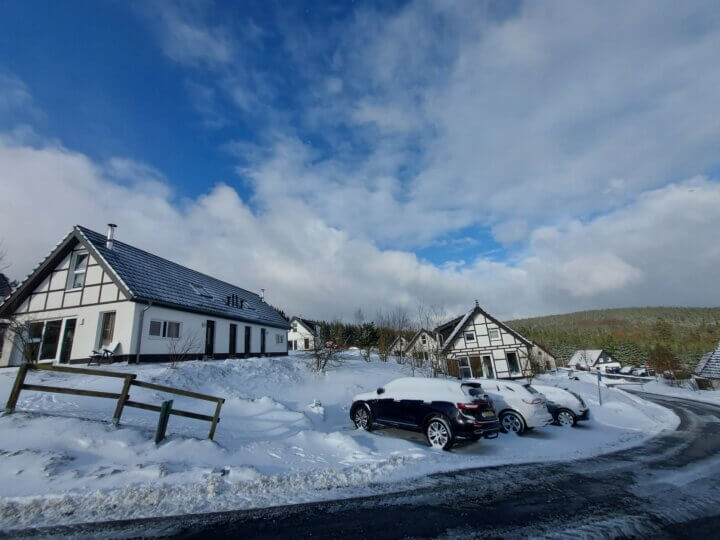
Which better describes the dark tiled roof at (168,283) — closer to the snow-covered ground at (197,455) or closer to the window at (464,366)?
the snow-covered ground at (197,455)

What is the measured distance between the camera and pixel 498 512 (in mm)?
4832

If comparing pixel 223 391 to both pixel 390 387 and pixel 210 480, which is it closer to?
pixel 390 387

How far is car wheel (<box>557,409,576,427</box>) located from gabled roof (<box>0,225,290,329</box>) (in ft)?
62.3

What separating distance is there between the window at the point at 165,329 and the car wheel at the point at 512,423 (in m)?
16.6

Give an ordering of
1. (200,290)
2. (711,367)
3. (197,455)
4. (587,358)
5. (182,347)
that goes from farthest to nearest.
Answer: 1. (587,358)
2. (711,367)
3. (200,290)
4. (182,347)
5. (197,455)

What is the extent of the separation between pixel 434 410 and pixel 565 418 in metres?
7.45

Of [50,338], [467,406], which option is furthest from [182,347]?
[467,406]

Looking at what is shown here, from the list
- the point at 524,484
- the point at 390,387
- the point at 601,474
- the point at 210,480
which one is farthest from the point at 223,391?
the point at 601,474

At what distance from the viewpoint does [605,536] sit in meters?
4.16

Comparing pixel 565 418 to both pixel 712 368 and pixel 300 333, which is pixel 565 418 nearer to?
pixel 712 368

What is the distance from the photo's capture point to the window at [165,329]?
17.4 m

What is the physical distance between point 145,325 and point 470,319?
29280 mm

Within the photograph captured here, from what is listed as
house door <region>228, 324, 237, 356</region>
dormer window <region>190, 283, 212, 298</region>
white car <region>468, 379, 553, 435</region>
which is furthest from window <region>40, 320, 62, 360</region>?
white car <region>468, 379, 553, 435</region>

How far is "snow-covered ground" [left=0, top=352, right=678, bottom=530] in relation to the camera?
4.91 metres
